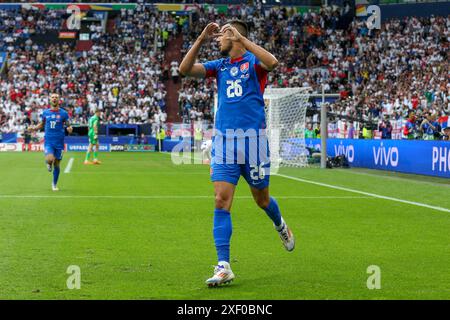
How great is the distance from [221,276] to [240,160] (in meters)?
1.31

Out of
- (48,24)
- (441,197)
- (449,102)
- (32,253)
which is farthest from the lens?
(48,24)

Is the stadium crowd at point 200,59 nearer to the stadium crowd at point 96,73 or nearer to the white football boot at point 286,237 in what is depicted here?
the stadium crowd at point 96,73

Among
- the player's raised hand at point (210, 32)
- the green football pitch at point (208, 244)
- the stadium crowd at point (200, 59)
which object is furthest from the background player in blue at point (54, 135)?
the stadium crowd at point (200, 59)

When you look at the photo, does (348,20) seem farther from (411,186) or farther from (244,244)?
(244,244)

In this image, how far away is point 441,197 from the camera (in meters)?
17.8

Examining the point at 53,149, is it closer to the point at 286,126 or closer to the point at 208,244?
the point at 208,244

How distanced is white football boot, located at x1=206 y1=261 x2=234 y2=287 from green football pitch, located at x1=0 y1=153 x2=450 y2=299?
7cm

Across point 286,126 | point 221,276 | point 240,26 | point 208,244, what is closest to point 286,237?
point 208,244

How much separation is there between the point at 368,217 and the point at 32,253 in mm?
6426

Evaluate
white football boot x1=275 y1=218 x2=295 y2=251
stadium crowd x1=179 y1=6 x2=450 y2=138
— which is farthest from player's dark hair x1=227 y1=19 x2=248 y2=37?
stadium crowd x1=179 y1=6 x2=450 y2=138

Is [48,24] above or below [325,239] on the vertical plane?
above

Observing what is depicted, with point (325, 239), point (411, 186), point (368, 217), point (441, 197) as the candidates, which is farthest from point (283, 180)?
point (325, 239)

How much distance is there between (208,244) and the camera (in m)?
10.4

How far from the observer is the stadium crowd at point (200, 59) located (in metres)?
50.9
